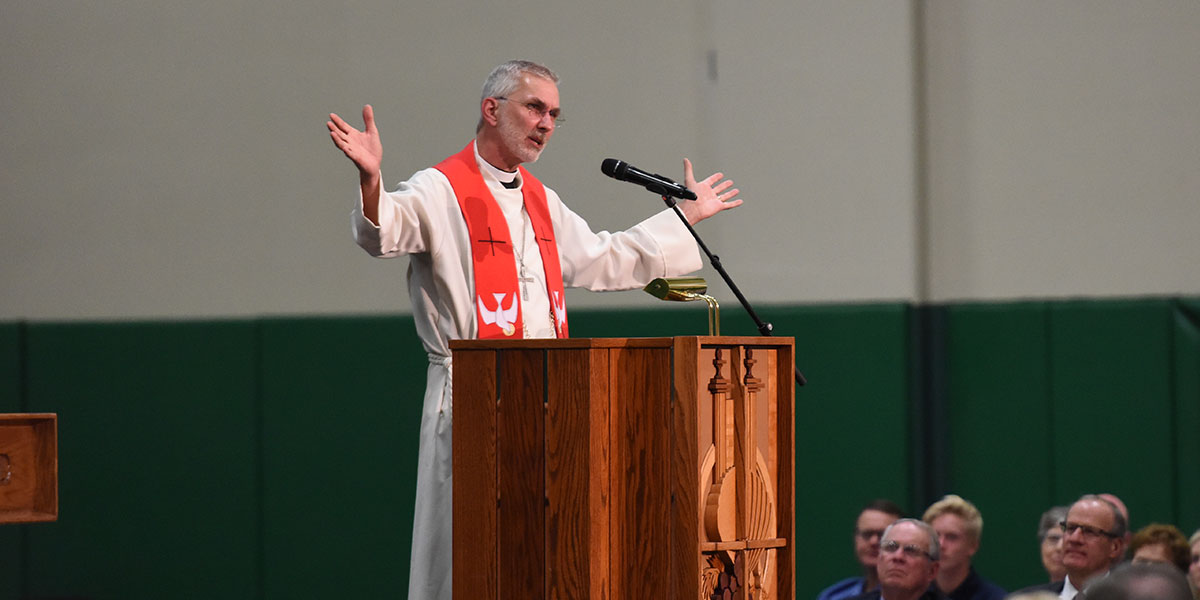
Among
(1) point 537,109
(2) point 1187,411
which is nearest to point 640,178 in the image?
(1) point 537,109

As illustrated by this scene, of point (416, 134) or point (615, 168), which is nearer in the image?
point (615, 168)

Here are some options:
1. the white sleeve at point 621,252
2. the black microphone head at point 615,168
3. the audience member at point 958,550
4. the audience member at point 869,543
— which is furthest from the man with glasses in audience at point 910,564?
the black microphone head at point 615,168

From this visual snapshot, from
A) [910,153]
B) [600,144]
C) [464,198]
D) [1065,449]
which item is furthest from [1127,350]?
[464,198]

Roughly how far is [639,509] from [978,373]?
12.5 feet

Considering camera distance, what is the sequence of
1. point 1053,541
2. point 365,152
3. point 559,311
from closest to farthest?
point 365,152, point 559,311, point 1053,541

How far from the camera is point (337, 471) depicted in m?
6.45

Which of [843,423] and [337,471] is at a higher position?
[843,423]

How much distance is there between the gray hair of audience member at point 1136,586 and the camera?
2090mm

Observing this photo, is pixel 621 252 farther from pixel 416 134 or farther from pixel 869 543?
pixel 416 134

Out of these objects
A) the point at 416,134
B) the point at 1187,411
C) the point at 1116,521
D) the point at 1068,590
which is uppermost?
the point at 416,134

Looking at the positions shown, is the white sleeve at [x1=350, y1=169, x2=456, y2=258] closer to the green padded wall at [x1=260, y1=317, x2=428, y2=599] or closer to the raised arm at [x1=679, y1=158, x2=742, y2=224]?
the raised arm at [x1=679, y1=158, x2=742, y2=224]

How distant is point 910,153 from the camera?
21.8ft

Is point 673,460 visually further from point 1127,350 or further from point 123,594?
point 123,594

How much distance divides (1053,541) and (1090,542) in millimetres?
476
